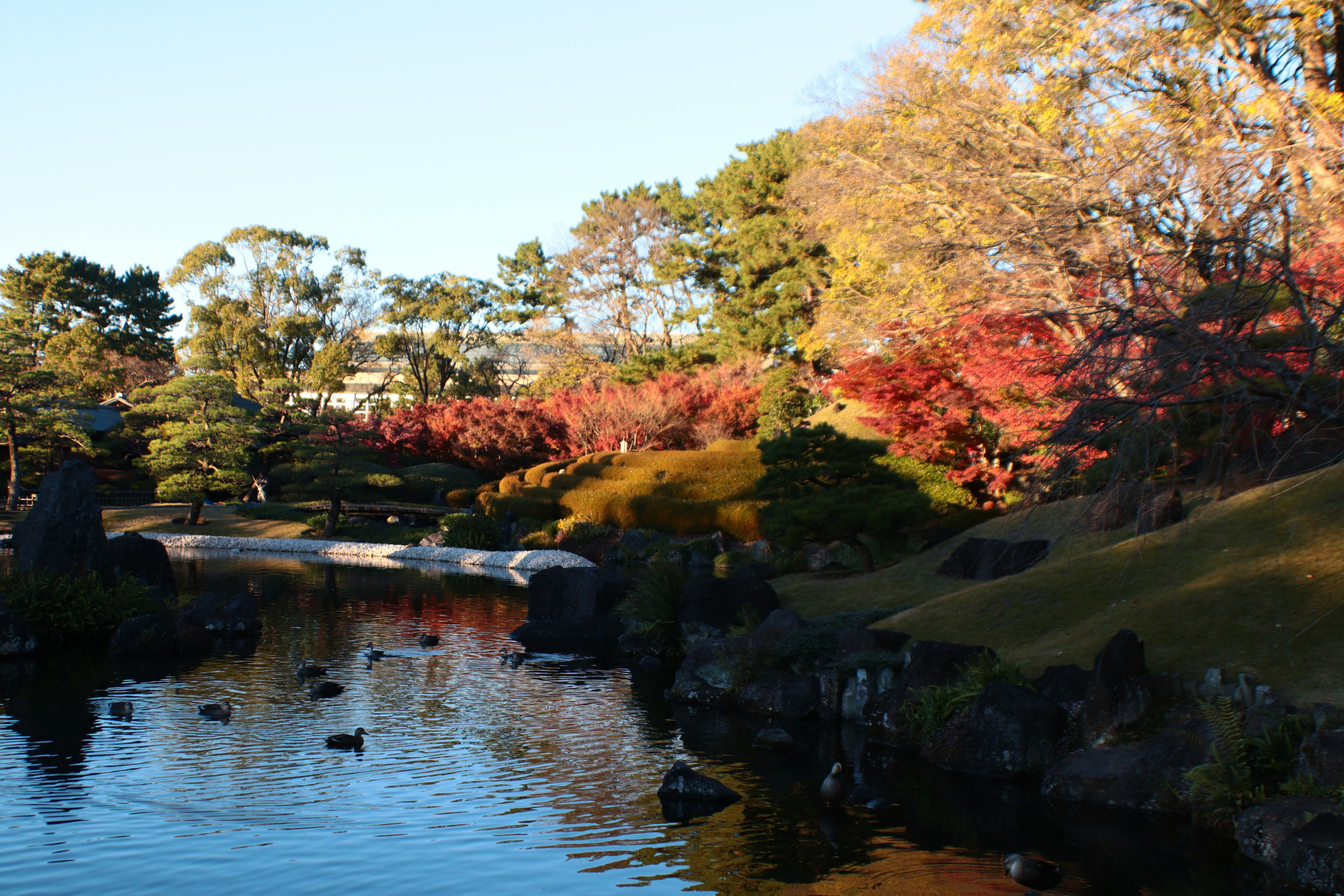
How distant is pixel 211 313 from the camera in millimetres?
56219

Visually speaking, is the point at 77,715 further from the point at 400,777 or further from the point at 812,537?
the point at 812,537

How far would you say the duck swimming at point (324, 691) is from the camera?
13.5 m

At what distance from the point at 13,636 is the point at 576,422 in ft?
100

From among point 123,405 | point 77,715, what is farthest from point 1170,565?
point 123,405

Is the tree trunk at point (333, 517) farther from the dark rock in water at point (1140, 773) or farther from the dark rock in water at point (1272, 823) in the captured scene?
the dark rock in water at point (1272, 823)

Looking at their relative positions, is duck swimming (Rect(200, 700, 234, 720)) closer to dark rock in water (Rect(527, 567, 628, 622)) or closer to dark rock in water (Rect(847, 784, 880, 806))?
dark rock in water (Rect(847, 784, 880, 806))

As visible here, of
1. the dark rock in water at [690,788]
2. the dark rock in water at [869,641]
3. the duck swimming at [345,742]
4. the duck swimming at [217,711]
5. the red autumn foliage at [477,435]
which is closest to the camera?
the dark rock in water at [690,788]

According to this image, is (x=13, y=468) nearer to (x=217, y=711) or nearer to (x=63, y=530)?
(x=63, y=530)

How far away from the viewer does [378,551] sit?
34.3 meters

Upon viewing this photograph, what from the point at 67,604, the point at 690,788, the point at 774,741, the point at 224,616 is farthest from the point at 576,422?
the point at 690,788

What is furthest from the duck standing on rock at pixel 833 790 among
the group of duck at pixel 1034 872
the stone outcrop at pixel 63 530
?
the stone outcrop at pixel 63 530

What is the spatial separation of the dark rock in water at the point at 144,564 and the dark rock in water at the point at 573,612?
23.5 ft

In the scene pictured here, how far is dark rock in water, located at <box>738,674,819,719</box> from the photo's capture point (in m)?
13.5

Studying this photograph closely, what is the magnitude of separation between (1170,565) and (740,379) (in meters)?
33.8
